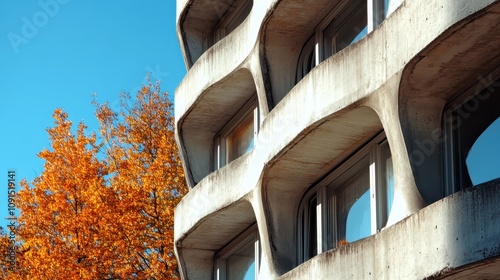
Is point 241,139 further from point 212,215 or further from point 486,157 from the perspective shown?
point 486,157

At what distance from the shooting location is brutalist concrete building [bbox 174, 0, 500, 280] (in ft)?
45.0

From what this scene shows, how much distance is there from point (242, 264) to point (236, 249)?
500 mm

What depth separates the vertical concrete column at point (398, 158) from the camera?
14.7m

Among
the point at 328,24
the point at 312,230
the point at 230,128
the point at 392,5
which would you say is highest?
the point at 230,128

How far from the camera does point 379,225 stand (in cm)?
1692

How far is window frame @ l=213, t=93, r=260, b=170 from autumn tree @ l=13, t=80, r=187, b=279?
22.2 ft

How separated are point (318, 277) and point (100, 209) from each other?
18200 millimetres

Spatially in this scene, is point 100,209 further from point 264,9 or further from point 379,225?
point 379,225

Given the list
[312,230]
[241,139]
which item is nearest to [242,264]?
[241,139]

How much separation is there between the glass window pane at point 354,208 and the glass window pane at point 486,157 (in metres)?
2.89

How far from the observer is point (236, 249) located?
955 inches

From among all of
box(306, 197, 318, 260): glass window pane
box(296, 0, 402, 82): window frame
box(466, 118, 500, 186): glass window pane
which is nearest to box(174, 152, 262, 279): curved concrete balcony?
box(306, 197, 318, 260): glass window pane

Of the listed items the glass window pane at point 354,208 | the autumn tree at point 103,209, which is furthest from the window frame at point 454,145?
the autumn tree at point 103,209

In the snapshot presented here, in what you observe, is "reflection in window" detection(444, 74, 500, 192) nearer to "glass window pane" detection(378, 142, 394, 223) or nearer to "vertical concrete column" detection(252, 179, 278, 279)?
"glass window pane" detection(378, 142, 394, 223)
